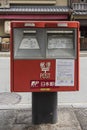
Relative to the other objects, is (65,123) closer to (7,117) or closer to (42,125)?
(42,125)

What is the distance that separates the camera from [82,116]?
21.5 ft

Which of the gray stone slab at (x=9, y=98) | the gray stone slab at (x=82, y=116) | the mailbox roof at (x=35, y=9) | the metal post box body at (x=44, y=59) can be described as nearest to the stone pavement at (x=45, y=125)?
the gray stone slab at (x=82, y=116)

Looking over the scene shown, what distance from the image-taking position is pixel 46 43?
18.5 ft

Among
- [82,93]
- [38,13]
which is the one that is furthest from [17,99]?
[38,13]

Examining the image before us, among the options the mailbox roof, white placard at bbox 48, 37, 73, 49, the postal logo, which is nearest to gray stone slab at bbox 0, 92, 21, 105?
the postal logo

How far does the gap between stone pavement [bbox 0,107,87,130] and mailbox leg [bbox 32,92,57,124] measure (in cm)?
13

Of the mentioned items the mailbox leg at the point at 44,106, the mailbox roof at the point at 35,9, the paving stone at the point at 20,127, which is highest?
the mailbox roof at the point at 35,9

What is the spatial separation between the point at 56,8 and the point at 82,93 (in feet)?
66.3

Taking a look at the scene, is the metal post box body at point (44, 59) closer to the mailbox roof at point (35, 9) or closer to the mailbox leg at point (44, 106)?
the mailbox leg at point (44, 106)

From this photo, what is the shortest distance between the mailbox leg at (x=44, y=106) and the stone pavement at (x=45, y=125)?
0.13m

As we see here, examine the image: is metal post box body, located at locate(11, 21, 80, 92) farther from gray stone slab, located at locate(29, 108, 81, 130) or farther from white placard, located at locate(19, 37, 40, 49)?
gray stone slab, located at locate(29, 108, 81, 130)

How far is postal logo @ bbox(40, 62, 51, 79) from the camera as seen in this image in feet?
18.6

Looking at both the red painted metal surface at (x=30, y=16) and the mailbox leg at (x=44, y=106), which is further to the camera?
the red painted metal surface at (x=30, y=16)

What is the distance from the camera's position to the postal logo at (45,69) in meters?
5.67
